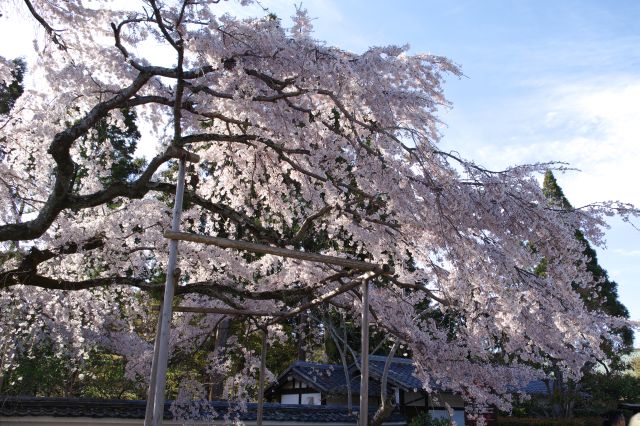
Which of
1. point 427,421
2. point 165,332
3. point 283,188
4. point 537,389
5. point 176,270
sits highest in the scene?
point 283,188

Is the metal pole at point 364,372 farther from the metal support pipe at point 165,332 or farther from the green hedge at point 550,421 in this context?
the green hedge at point 550,421

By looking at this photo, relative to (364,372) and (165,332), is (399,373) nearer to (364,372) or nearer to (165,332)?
(364,372)

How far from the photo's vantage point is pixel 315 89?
17.1 ft

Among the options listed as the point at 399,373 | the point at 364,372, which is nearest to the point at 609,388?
Result: the point at 399,373

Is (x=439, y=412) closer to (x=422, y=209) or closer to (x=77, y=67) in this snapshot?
(x=422, y=209)

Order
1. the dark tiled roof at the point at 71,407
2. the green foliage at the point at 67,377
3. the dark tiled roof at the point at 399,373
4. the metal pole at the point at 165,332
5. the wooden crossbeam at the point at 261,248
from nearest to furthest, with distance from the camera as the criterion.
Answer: the metal pole at the point at 165,332
the wooden crossbeam at the point at 261,248
the dark tiled roof at the point at 71,407
the green foliage at the point at 67,377
the dark tiled roof at the point at 399,373

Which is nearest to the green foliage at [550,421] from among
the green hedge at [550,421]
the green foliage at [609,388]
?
the green hedge at [550,421]

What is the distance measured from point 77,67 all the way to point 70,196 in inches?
76.2

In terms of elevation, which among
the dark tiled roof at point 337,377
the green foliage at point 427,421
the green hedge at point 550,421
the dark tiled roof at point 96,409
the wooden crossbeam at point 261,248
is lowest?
the green hedge at point 550,421

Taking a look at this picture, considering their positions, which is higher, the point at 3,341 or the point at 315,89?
the point at 315,89

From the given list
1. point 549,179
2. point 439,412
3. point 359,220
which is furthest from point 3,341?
point 549,179

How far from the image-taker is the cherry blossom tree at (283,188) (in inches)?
195

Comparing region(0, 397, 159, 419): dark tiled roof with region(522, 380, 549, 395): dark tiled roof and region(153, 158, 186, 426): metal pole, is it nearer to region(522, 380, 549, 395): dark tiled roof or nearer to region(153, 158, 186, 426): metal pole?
region(153, 158, 186, 426): metal pole

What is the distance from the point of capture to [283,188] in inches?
302
